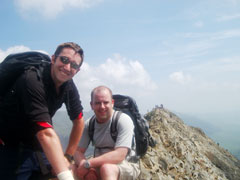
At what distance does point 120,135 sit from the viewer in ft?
16.5

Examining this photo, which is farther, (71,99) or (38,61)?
(71,99)

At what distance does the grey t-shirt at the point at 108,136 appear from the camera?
4.98 meters

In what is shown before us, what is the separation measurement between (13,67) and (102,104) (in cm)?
257

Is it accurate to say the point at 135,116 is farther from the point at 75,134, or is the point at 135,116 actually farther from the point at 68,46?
the point at 68,46

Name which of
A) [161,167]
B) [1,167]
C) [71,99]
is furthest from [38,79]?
[161,167]

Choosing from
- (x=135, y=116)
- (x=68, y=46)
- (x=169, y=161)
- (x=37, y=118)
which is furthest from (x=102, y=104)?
(x=169, y=161)

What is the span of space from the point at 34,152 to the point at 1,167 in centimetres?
58

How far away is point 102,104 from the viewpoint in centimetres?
523

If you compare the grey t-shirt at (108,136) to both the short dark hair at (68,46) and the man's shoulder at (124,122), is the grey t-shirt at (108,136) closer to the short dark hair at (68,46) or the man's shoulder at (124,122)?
the man's shoulder at (124,122)

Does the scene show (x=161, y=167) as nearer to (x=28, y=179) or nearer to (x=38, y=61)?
(x=28, y=179)

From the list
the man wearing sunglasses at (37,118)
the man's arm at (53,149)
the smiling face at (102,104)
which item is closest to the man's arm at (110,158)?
the smiling face at (102,104)

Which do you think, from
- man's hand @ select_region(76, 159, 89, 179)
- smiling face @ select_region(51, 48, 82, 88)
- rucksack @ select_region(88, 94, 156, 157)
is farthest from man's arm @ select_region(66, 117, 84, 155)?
rucksack @ select_region(88, 94, 156, 157)

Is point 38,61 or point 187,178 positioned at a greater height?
point 38,61

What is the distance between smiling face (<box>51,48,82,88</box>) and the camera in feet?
12.0
